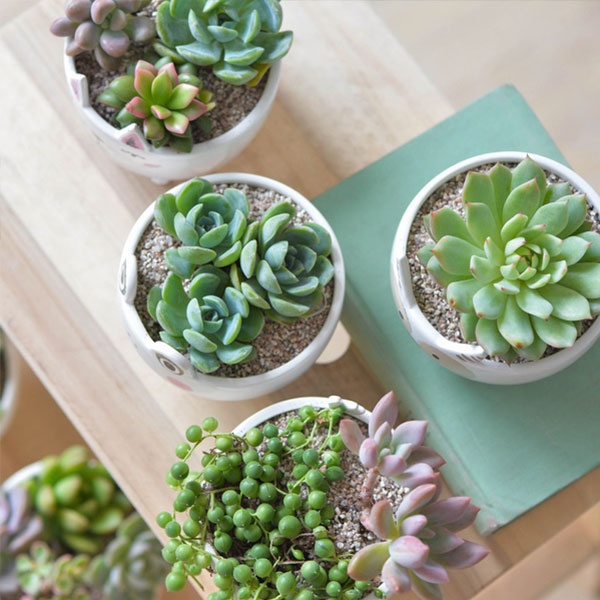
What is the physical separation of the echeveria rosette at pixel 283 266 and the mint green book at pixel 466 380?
0.39 feet

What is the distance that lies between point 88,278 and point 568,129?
2.54 feet

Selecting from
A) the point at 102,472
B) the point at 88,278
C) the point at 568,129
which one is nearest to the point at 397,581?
the point at 88,278

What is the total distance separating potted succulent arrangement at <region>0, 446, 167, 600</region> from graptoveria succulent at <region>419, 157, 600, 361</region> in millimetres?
734

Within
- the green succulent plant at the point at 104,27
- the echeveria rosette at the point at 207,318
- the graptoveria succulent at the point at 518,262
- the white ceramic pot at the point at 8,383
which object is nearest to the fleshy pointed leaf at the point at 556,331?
the graptoveria succulent at the point at 518,262

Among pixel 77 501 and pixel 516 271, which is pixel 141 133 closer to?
pixel 516 271

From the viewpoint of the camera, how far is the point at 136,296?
2.68 ft

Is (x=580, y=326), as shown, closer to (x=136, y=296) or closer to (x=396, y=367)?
(x=396, y=367)

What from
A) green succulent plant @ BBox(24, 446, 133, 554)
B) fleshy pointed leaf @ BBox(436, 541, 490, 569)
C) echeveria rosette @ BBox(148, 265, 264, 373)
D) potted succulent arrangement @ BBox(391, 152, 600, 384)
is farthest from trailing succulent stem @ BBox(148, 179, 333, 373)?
green succulent plant @ BBox(24, 446, 133, 554)

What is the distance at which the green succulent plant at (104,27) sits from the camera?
809 millimetres

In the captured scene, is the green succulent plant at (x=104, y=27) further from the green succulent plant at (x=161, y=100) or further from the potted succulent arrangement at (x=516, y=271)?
the potted succulent arrangement at (x=516, y=271)

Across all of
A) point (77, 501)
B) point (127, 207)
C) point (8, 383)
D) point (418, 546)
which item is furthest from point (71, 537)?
point (418, 546)

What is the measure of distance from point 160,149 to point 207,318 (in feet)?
0.58

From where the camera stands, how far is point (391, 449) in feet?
2.32

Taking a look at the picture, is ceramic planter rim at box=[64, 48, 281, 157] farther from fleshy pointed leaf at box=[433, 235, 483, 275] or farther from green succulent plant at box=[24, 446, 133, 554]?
green succulent plant at box=[24, 446, 133, 554]
